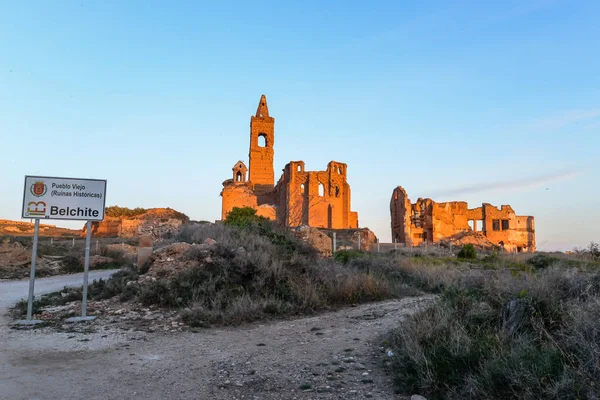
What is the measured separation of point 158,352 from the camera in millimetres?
5734

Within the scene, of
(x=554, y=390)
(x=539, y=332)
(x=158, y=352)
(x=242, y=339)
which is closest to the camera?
(x=554, y=390)

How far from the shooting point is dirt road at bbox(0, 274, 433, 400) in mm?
4199

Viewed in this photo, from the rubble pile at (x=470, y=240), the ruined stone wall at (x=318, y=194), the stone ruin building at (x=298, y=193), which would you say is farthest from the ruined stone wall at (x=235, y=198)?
the rubble pile at (x=470, y=240)

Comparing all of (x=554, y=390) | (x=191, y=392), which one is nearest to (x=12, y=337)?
(x=191, y=392)

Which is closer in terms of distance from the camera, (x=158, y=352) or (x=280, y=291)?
(x=158, y=352)

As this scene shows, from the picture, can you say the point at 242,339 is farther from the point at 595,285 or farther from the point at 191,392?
the point at 595,285

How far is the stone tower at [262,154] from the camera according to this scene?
196 ft

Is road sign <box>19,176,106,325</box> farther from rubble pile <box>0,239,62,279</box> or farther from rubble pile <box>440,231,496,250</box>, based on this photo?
rubble pile <box>440,231,496,250</box>

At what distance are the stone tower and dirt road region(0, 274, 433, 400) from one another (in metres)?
53.1

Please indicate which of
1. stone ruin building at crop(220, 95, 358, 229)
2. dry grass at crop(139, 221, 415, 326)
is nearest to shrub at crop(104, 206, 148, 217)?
stone ruin building at crop(220, 95, 358, 229)

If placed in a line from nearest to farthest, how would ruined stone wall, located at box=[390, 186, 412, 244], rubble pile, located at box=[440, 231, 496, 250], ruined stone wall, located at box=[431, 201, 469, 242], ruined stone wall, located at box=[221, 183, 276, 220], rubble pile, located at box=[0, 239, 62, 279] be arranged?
rubble pile, located at box=[0, 239, 62, 279], rubble pile, located at box=[440, 231, 496, 250], ruined stone wall, located at box=[390, 186, 412, 244], ruined stone wall, located at box=[221, 183, 276, 220], ruined stone wall, located at box=[431, 201, 469, 242]

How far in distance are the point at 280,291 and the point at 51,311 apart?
4725 mm

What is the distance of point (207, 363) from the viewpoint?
5141 mm

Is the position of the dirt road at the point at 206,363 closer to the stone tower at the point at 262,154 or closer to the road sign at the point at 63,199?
the road sign at the point at 63,199
